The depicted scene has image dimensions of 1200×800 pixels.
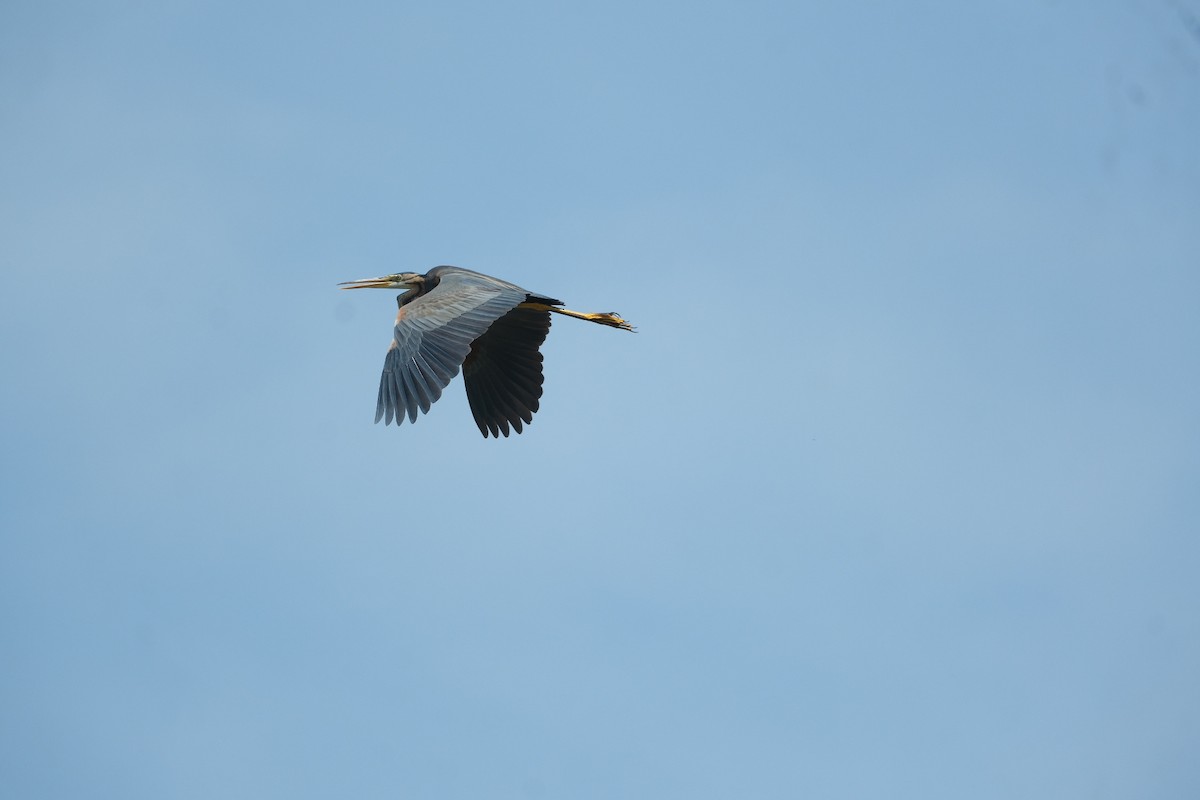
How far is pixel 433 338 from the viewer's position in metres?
15.3

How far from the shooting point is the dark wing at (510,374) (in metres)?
17.9

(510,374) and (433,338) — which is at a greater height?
(510,374)

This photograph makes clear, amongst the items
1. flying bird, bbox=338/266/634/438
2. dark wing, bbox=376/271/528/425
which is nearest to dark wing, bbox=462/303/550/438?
flying bird, bbox=338/266/634/438

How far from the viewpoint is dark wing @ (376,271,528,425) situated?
1464 centimetres

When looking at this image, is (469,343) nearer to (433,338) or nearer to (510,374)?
(433,338)

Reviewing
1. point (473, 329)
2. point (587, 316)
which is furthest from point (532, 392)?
point (473, 329)

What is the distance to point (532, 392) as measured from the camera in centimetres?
1789

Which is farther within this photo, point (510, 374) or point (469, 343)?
point (510, 374)

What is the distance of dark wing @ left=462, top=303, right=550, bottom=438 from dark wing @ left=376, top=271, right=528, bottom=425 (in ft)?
3.67

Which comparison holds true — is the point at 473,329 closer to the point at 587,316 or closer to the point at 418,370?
the point at 418,370

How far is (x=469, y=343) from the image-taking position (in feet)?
50.1

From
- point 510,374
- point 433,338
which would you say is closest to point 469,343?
point 433,338

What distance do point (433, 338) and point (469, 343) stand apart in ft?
1.25

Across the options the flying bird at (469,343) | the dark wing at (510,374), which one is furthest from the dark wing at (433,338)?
the dark wing at (510,374)
